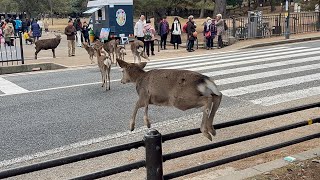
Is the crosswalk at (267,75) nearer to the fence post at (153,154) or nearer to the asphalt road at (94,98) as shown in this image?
the asphalt road at (94,98)

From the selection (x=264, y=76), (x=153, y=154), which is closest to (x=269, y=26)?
(x=264, y=76)

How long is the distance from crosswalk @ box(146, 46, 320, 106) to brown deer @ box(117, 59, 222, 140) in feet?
14.4

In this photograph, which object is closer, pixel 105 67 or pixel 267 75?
pixel 105 67

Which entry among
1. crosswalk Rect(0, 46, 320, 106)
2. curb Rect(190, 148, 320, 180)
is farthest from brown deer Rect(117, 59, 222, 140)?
crosswalk Rect(0, 46, 320, 106)

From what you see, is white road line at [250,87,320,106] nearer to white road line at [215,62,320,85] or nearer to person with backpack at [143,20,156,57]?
white road line at [215,62,320,85]

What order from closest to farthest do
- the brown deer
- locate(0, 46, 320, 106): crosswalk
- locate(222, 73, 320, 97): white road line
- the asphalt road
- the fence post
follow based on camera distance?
the fence post < the brown deer < the asphalt road < locate(0, 46, 320, 106): crosswalk < locate(222, 73, 320, 97): white road line

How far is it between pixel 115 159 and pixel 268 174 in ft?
7.49

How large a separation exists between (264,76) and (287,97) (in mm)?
2665

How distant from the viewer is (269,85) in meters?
10.9

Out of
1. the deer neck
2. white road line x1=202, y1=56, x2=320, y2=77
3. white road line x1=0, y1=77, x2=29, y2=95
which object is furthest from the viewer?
white road line x1=202, y1=56, x2=320, y2=77

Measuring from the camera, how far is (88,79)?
13.1 m

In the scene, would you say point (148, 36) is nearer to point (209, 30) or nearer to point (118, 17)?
point (209, 30)

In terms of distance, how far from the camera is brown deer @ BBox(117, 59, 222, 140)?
14.6ft

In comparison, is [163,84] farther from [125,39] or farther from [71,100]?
[125,39]
